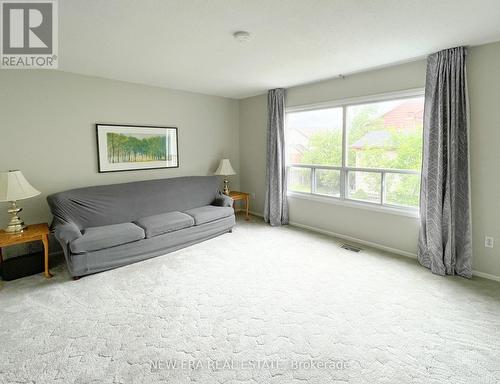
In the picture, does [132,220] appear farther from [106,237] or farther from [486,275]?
[486,275]

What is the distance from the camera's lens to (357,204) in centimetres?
397

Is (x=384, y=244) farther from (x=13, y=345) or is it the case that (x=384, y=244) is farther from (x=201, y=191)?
(x=13, y=345)

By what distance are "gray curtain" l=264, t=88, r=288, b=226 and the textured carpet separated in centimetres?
162

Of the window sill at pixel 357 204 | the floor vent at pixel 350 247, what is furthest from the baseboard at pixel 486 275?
the floor vent at pixel 350 247

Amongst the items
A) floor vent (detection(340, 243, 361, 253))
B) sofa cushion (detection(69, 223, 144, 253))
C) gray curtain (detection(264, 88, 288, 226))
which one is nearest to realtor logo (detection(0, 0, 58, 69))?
sofa cushion (detection(69, 223, 144, 253))

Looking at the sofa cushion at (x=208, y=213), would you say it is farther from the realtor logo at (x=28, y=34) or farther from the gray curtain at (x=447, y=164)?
the gray curtain at (x=447, y=164)

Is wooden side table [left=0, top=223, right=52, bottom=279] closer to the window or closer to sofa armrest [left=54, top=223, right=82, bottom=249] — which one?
sofa armrest [left=54, top=223, right=82, bottom=249]

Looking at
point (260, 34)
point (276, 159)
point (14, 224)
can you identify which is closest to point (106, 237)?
point (14, 224)

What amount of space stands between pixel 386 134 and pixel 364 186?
77cm

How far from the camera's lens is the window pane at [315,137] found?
13.9 feet

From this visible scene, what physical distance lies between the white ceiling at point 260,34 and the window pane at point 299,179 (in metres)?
1.68

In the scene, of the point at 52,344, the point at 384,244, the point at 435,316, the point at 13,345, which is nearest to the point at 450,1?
the point at 435,316

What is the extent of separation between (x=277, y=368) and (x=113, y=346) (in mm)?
1166

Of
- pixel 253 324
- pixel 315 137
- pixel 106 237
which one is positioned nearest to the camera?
pixel 253 324
